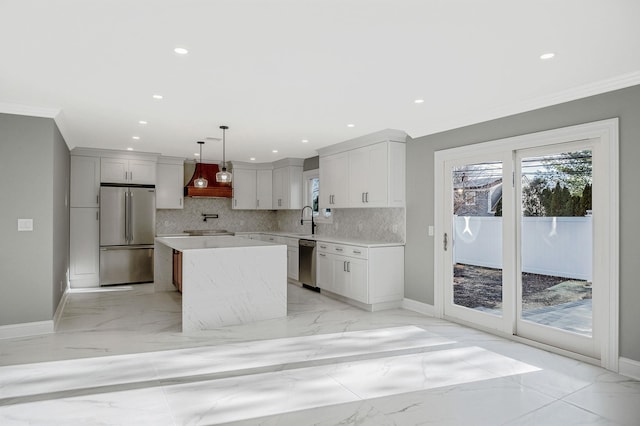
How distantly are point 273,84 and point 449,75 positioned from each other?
1440mm

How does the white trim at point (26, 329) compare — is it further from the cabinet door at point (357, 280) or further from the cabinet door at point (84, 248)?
the cabinet door at point (357, 280)

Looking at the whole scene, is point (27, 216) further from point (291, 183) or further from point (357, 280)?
point (291, 183)

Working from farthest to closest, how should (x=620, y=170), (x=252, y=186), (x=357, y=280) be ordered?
(x=252, y=186) → (x=357, y=280) → (x=620, y=170)

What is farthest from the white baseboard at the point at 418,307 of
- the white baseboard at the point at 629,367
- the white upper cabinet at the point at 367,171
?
the white baseboard at the point at 629,367

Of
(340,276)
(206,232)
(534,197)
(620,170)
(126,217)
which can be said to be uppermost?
→ (620,170)

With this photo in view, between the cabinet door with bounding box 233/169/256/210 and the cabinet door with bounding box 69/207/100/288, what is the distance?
2552 millimetres

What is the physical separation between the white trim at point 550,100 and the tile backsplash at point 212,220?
16.4 feet

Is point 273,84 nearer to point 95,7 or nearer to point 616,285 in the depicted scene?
point 95,7

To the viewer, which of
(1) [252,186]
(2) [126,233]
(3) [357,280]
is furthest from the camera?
(1) [252,186]

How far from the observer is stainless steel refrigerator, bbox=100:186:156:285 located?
648 cm

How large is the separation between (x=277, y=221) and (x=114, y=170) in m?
3.46

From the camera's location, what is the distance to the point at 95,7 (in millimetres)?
2053

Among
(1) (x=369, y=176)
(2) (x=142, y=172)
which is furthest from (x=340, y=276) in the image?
(2) (x=142, y=172)

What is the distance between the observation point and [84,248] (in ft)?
20.8
